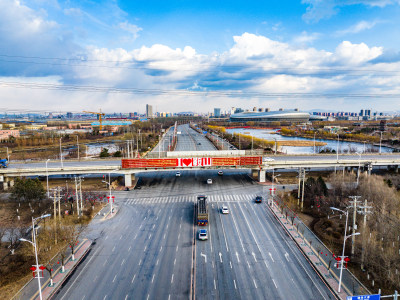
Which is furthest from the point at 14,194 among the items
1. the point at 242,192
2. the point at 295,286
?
the point at 295,286

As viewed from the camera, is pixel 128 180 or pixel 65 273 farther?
pixel 128 180

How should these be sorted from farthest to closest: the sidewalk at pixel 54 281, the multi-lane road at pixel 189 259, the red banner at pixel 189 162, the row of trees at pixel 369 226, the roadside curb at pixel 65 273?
the red banner at pixel 189 162 < the row of trees at pixel 369 226 < the multi-lane road at pixel 189 259 < the roadside curb at pixel 65 273 < the sidewalk at pixel 54 281

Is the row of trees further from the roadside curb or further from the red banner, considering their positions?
the roadside curb

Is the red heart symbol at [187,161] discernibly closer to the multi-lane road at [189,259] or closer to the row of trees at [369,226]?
the multi-lane road at [189,259]

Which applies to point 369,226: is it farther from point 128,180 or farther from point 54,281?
point 128,180

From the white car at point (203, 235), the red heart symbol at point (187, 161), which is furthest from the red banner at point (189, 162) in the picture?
the white car at point (203, 235)

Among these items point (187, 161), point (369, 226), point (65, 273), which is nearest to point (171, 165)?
point (187, 161)
